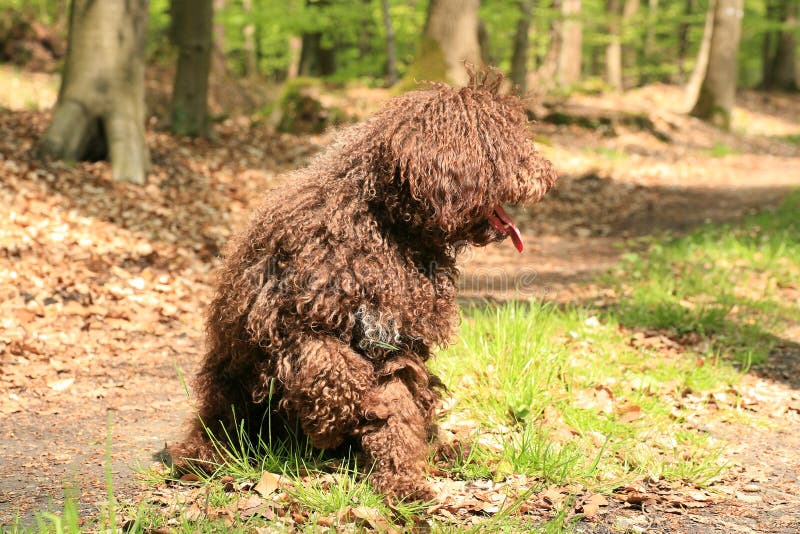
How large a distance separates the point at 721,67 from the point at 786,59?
40.5ft

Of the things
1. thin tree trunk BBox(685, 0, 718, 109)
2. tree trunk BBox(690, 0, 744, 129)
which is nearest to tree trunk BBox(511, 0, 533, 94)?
tree trunk BBox(690, 0, 744, 129)

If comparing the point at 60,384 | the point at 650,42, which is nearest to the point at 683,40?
the point at 650,42

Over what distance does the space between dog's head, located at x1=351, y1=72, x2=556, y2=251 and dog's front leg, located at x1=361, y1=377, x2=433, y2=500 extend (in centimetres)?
75

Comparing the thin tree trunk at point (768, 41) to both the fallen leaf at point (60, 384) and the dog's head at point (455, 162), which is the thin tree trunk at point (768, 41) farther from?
the fallen leaf at point (60, 384)

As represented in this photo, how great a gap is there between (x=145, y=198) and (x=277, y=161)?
308 cm

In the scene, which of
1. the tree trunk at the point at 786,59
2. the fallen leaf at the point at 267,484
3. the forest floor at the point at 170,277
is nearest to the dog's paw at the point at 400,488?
the fallen leaf at the point at 267,484

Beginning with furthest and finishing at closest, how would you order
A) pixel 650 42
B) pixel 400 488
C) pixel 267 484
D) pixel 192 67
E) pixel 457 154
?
pixel 650 42, pixel 192 67, pixel 267 484, pixel 400 488, pixel 457 154

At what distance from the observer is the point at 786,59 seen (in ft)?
95.3

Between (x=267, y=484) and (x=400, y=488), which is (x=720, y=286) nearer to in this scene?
(x=400, y=488)

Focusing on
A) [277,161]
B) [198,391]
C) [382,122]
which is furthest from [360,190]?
[277,161]

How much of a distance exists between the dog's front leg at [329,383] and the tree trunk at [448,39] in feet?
31.7

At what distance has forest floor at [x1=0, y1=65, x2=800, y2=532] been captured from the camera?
145 inches

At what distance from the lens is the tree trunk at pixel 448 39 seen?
1217cm

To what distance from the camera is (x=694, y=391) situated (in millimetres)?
4707
